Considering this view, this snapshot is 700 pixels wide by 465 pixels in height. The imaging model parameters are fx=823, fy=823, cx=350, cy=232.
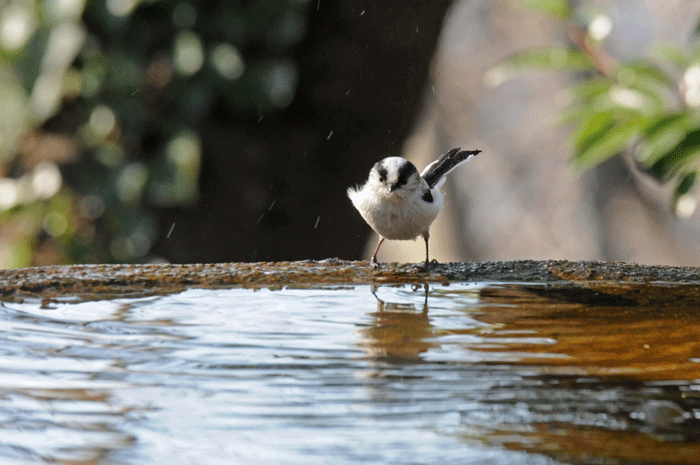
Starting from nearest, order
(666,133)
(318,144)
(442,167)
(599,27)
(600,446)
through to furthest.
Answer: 1. (600,446)
2. (666,133)
3. (599,27)
4. (442,167)
5. (318,144)

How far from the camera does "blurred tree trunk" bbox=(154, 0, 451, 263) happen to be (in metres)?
4.93

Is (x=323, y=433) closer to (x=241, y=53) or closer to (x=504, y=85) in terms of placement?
(x=241, y=53)

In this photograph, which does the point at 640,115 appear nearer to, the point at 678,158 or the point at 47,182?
the point at 678,158

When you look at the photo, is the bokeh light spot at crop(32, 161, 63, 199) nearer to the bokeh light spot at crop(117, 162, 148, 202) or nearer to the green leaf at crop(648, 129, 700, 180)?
the bokeh light spot at crop(117, 162, 148, 202)

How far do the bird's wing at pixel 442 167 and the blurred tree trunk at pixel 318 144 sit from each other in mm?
2022

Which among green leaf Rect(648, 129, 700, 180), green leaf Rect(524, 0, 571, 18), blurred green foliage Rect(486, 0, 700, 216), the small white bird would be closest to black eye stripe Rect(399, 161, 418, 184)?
the small white bird

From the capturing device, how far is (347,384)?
109 centimetres

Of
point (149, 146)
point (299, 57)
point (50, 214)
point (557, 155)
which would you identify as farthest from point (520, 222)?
point (50, 214)

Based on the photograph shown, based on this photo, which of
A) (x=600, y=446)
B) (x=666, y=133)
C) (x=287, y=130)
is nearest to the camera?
(x=600, y=446)

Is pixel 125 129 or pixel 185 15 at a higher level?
pixel 185 15

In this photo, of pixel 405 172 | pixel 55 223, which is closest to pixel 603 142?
pixel 405 172

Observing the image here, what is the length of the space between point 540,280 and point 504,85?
3083mm

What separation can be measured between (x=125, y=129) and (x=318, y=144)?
127 cm

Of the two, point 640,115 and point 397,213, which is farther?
point 397,213
